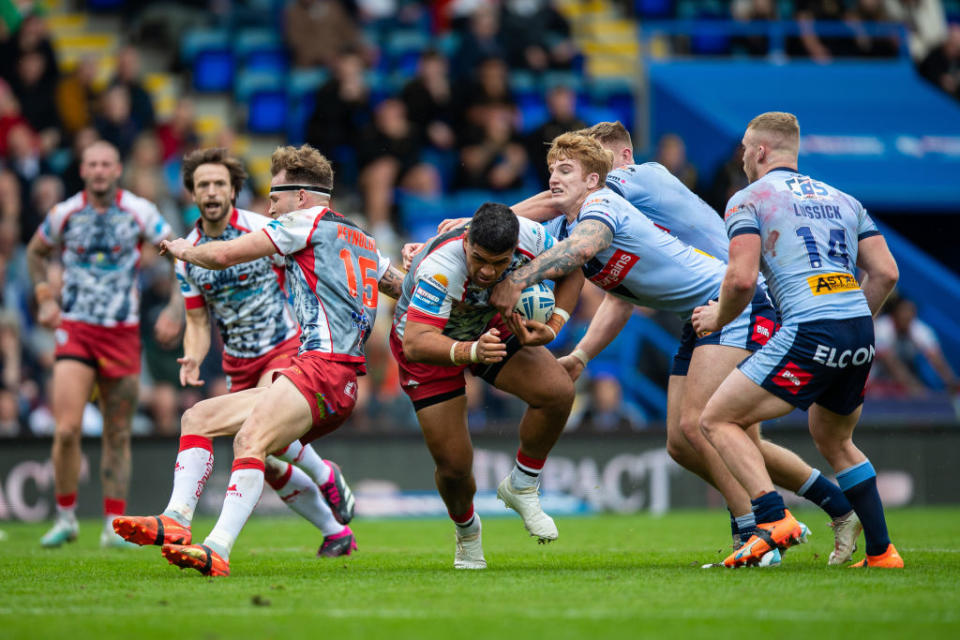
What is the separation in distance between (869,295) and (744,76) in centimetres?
1217

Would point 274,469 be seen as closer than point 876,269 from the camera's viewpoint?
No

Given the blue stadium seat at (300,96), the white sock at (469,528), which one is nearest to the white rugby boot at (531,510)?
the white sock at (469,528)

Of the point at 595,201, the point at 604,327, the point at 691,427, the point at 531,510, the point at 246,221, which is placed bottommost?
the point at 531,510

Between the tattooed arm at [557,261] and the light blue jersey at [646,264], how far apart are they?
0.38ft

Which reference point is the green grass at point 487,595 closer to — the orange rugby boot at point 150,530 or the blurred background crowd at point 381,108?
the orange rugby boot at point 150,530

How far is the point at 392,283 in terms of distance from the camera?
329 inches

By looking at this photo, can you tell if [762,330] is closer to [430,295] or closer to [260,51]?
[430,295]

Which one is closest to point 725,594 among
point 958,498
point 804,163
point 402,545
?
point 402,545

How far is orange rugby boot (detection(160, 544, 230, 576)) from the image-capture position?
22.7ft

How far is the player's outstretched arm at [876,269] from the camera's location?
24.7 ft

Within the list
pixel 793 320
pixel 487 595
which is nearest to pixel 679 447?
pixel 793 320

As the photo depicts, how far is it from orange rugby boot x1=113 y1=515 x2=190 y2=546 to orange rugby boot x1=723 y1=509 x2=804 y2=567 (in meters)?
3.24

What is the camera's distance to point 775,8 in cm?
2089

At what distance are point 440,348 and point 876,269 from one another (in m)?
2.67
